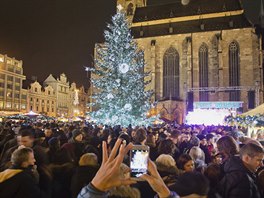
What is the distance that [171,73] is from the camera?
42.9m

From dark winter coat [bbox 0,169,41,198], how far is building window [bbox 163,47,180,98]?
3985cm

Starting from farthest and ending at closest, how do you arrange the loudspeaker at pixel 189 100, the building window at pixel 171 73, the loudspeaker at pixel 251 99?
the building window at pixel 171 73 < the loudspeaker at pixel 189 100 < the loudspeaker at pixel 251 99

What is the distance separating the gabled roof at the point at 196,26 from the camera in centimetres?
4147

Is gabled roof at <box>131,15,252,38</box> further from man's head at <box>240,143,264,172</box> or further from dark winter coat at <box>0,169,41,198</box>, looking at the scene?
dark winter coat at <box>0,169,41,198</box>

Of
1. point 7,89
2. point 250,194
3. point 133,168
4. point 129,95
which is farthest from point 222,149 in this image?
point 7,89

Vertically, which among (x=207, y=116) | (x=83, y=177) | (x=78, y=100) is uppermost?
(x=78, y=100)

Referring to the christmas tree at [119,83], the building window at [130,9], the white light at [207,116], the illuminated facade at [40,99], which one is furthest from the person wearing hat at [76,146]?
the illuminated facade at [40,99]

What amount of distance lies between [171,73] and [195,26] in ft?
27.8

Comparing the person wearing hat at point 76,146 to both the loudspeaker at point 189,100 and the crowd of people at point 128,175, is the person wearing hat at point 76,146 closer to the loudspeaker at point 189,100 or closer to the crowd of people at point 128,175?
the crowd of people at point 128,175

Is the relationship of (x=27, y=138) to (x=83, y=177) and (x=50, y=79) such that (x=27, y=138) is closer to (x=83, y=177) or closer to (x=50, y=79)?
(x=83, y=177)

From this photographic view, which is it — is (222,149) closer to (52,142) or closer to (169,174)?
(169,174)

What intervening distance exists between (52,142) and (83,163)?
6.30 ft

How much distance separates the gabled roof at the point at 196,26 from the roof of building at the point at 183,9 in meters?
1.90

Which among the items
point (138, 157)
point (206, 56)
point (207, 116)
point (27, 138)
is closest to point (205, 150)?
point (27, 138)
